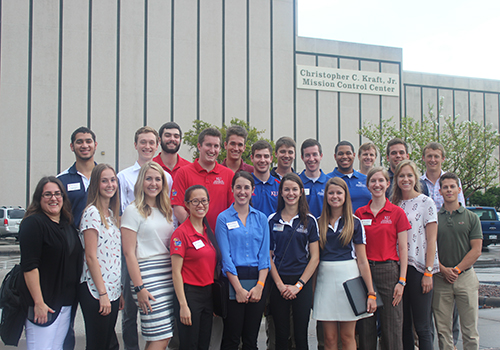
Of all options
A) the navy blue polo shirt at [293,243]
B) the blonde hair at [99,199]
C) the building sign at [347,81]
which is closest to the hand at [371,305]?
the navy blue polo shirt at [293,243]

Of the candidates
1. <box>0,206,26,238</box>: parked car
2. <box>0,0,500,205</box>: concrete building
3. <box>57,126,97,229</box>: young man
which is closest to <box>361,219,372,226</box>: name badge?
<box>57,126,97,229</box>: young man

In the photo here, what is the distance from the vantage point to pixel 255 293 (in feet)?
12.1

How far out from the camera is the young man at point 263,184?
181 inches

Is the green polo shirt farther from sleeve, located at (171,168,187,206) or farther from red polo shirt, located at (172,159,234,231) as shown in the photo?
sleeve, located at (171,168,187,206)

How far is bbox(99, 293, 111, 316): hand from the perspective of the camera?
3342 mm

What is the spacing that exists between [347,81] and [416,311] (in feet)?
90.4

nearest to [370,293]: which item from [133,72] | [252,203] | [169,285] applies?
[252,203]

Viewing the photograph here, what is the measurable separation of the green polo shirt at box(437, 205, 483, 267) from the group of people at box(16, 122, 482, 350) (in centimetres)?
1

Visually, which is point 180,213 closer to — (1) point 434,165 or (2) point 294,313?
(2) point 294,313

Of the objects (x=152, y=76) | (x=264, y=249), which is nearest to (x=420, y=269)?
(x=264, y=249)

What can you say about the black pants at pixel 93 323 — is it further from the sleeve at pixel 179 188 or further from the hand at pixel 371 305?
the hand at pixel 371 305

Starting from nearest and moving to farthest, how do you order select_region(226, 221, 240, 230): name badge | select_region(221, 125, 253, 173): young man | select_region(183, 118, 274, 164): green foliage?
select_region(226, 221, 240, 230): name badge < select_region(221, 125, 253, 173): young man < select_region(183, 118, 274, 164): green foliage

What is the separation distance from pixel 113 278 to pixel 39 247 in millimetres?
683

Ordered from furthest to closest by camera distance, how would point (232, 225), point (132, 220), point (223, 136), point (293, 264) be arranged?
1. point (223, 136)
2. point (293, 264)
3. point (232, 225)
4. point (132, 220)
